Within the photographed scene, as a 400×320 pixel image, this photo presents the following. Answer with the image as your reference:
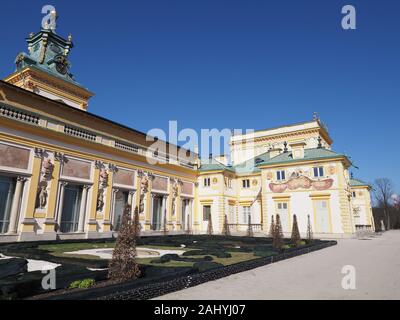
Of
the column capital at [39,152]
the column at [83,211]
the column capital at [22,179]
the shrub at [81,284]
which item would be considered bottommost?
the shrub at [81,284]

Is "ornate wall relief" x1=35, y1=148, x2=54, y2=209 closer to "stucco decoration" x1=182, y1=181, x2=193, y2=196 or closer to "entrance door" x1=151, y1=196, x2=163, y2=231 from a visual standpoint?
"entrance door" x1=151, y1=196, x2=163, y2=231

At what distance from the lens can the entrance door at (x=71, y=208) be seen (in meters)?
19.2

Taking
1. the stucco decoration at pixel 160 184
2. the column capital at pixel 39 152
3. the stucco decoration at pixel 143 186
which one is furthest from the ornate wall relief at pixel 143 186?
the column capital at pixel 39 152

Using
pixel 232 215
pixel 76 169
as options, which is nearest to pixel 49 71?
pixel 76 169

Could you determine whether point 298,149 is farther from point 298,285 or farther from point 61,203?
point 298,285

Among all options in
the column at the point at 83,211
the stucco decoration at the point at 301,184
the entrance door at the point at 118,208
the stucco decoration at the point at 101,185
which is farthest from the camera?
the stucco decoration at the point at 301,184

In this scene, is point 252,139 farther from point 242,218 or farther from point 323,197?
point 323,197

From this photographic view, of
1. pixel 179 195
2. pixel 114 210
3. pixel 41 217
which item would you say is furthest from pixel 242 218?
pixel 41 217

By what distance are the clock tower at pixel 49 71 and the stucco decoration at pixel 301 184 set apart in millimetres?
23006

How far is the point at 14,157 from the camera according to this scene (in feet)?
54.4

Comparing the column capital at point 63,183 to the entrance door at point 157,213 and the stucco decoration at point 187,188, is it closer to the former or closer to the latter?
the entrance door at point 157,213

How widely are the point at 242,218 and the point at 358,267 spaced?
80.5 feet

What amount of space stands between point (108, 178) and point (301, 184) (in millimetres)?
18839

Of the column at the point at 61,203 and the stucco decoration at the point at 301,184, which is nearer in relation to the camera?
the column at the point at 61,203
